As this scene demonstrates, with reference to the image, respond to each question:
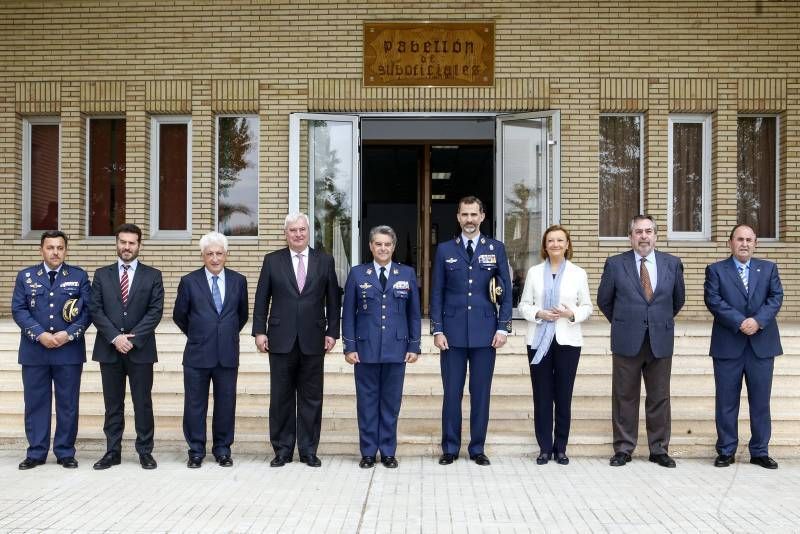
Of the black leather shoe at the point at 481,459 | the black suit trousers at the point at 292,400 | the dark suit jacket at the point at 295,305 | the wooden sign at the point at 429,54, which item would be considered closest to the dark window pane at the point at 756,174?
the wooden sign at the point at 429,54

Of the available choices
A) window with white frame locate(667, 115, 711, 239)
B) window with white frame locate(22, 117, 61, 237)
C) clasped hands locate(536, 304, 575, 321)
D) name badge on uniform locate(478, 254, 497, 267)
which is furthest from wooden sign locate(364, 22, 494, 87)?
clasped hands locate(536, 304, 575, 321)

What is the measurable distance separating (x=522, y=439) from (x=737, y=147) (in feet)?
20.3

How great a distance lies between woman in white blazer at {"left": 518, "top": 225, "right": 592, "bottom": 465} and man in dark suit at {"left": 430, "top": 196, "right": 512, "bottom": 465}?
0.24m

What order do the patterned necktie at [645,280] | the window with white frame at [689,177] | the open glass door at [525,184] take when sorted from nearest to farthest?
the patterned necktie at [645,280]
the open glass door at [525,184]
the window with white frame at [689,177]

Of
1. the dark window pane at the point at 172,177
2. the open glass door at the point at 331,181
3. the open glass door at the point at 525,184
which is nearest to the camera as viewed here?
the open glass door at the point at 525,184

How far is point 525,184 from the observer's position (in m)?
10.8

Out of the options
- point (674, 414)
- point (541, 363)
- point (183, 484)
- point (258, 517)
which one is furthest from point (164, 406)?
point (674, 414)

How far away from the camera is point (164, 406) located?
24.0 ft

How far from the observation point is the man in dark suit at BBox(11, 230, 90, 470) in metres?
6.12

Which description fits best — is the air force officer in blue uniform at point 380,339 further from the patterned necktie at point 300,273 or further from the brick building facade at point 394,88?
the brick building facade at point 394,88

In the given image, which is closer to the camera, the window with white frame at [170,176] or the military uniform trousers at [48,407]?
the military uniform trousers at [48,407]

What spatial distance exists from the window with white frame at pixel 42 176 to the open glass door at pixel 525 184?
6.01 metres

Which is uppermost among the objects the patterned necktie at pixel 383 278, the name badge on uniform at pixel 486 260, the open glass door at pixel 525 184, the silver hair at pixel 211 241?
the open glass door at pixel 525 184

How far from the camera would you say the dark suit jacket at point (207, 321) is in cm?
613
